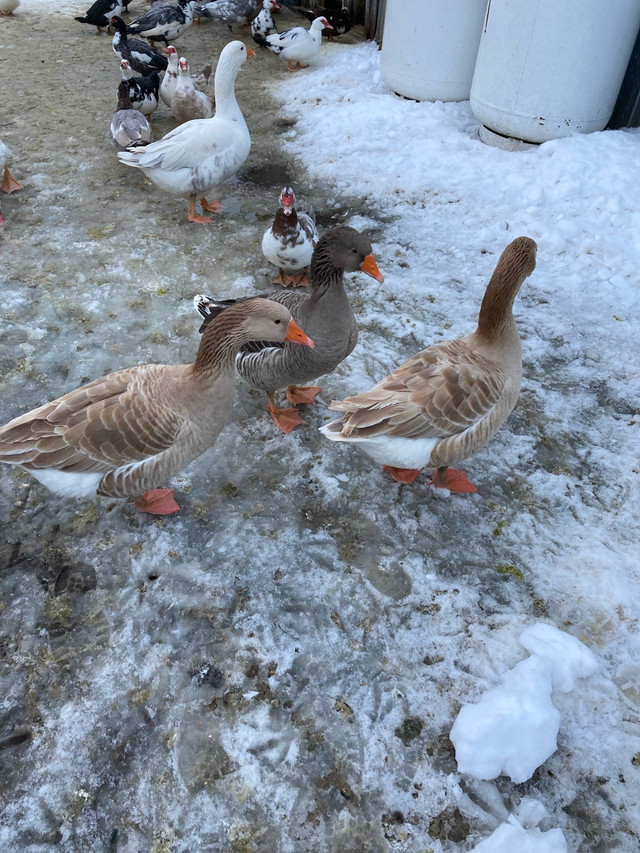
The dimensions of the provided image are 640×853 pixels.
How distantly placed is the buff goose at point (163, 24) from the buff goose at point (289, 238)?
27.8 ft

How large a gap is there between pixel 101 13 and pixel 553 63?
1002cm

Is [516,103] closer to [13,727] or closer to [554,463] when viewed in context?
[554,463]

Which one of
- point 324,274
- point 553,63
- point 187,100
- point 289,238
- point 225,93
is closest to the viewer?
point 324,274

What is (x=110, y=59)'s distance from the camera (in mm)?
10297

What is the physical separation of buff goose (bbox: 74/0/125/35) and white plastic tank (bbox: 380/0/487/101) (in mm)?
7039

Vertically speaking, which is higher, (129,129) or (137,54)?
(137,54)

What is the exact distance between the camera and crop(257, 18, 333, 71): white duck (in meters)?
9.54

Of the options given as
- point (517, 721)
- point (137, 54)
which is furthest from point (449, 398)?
point (137, 54)

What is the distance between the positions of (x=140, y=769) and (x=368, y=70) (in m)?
10.1

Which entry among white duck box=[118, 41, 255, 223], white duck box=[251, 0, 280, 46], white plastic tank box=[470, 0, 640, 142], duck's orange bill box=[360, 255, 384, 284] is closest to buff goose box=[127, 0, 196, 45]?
white duck box=[251, 0, 280, 46]

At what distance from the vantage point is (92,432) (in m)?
2.69

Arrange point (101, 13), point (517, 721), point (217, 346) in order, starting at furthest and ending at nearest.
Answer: point (101, 13)
point (217, 346)
point (517, 721)

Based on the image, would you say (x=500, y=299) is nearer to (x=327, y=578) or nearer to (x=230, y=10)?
(x=327, y=578)

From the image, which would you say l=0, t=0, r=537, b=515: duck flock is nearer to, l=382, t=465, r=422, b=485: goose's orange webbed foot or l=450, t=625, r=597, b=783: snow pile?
l=382, t=465, r=422, b=485: goose's orange webbed foot
